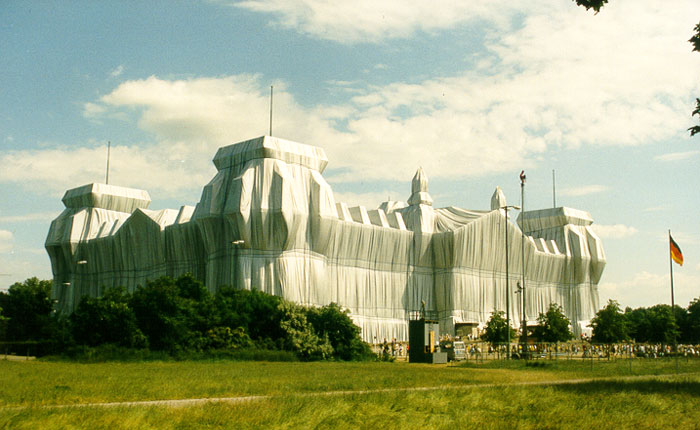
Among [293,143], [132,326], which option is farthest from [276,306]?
[293,143]

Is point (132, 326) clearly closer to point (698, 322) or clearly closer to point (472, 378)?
point (472, 378)

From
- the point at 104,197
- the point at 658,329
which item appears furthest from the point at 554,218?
the point at 104,197

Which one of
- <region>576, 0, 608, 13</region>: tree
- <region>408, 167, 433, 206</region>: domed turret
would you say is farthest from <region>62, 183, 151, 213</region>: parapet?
<region>576, 0, 608, 13</region>: tree

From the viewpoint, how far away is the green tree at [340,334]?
51.8m

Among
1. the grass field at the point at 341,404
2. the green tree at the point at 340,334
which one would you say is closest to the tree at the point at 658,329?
the green tree at the point at 340,334

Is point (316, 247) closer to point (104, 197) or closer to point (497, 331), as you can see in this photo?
point (497, 331)

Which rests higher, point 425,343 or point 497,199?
point 497,199

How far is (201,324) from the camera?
51.0 metres

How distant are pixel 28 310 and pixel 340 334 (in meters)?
46.8

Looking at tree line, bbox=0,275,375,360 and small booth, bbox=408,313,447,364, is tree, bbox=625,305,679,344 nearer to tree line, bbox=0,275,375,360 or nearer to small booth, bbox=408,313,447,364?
small booth, bbox=408,313,447,364

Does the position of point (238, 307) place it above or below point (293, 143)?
below

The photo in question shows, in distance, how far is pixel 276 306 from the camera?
5672 centimetres

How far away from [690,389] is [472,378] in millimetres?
7384

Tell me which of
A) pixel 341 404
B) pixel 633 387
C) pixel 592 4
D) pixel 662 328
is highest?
pixel 592 4
